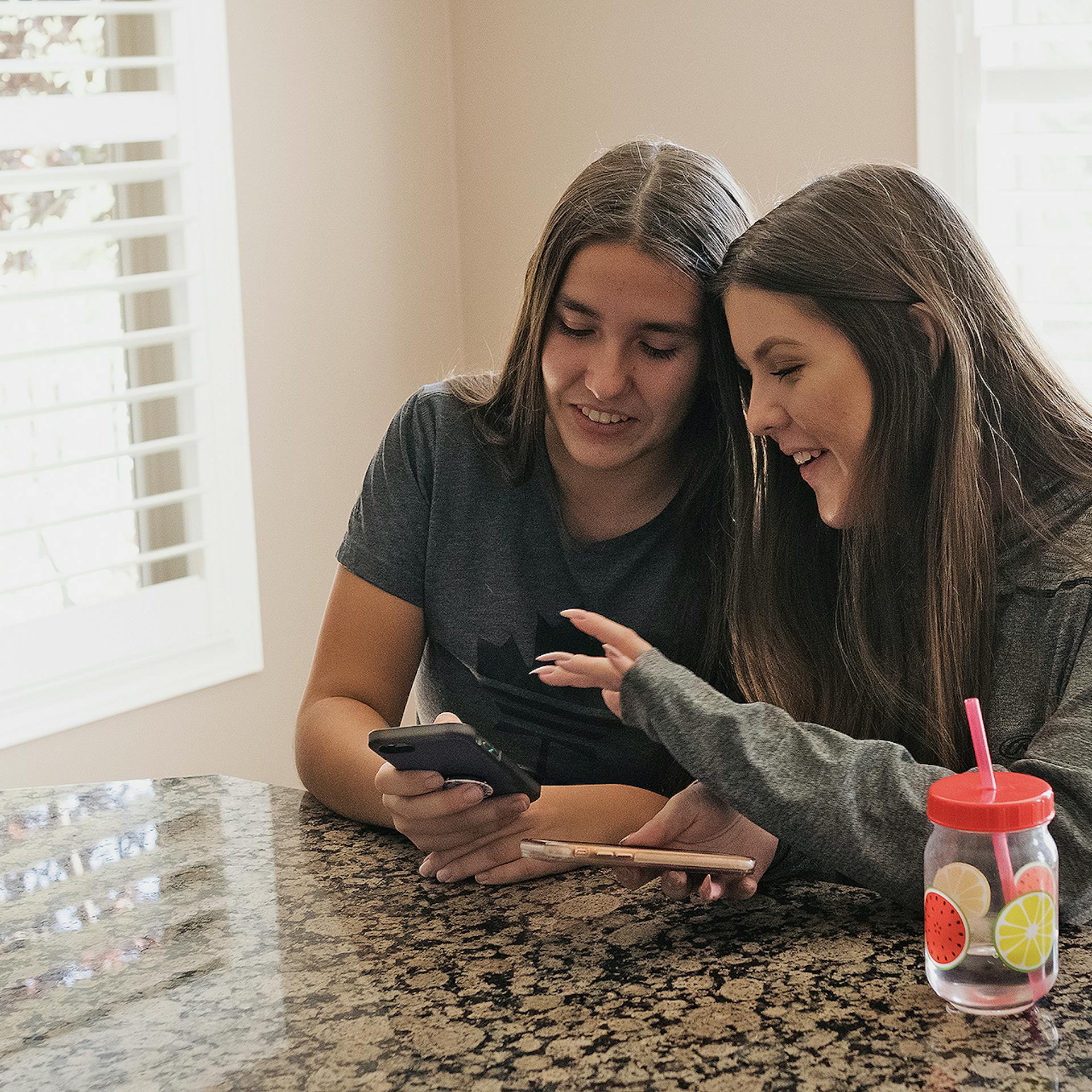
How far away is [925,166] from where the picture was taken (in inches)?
106

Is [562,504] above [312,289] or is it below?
below

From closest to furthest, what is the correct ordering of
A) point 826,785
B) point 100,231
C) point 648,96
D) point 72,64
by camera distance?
point 826,785 → point 72,64 → point 100,231 → point 648,96

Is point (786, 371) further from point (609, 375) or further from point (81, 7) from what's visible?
point (81, 7)

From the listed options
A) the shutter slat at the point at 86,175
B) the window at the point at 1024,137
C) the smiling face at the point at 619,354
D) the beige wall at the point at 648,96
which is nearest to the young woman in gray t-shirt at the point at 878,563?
the smiling face at the point at 619,354

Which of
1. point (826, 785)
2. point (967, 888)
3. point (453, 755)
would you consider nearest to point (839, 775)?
point (826, 785)

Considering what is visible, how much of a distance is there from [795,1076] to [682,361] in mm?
879

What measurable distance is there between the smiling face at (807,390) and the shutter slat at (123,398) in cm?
150

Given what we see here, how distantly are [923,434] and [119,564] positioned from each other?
175 cm

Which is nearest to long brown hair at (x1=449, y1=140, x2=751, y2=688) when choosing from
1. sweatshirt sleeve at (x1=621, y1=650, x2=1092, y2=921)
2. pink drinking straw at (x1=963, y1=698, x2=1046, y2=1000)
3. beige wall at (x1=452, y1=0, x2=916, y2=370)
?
sweatshirt sleeve at (x1=621, y1=650, x2=1092, y2=921)

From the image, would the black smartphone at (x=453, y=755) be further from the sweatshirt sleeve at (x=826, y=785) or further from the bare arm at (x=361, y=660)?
the bare arm at (x=361, y=660)

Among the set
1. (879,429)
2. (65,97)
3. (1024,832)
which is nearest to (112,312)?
(65,97)

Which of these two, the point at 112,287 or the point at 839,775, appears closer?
the point at 839,775

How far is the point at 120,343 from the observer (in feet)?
8.50

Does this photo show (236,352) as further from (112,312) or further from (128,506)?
(128,506)
